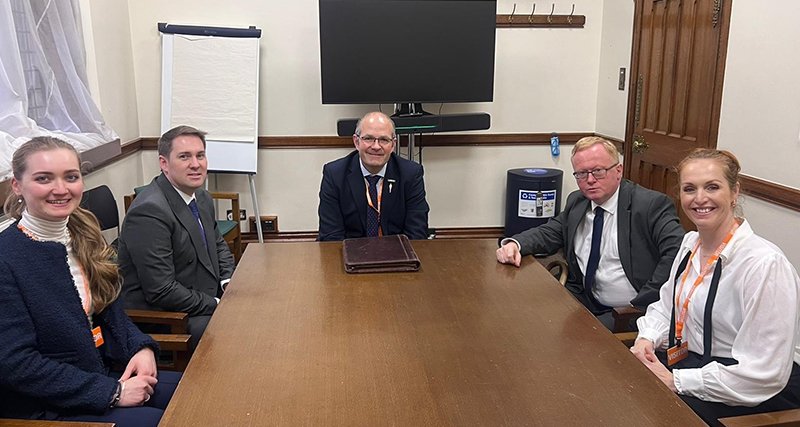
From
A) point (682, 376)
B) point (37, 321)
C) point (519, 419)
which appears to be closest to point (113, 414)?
point (37, 321)

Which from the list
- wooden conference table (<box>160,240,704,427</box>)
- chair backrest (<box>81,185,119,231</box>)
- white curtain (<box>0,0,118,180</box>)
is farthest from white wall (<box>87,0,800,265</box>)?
wooden conference table (<box>160,240,704,427</box>)

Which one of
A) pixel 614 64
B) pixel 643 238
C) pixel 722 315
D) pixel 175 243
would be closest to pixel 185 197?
pixel 175 243

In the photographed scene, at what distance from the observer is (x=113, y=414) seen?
5.16 ft

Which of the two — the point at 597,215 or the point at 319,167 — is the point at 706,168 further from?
the point at 319,167

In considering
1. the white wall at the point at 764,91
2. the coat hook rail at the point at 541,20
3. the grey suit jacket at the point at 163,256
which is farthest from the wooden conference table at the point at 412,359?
the coat hook rail at the point at 541,20

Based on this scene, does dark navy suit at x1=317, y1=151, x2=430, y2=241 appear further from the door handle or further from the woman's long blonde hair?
the door handle

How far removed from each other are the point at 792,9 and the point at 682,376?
1859mm

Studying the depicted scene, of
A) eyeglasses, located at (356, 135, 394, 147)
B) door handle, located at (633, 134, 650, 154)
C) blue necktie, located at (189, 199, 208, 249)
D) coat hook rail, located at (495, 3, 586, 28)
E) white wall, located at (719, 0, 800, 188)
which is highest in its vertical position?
coat hook rail, located at (495, 3, 586, 28)

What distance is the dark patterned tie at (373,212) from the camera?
2.81m

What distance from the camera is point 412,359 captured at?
56.6 inches

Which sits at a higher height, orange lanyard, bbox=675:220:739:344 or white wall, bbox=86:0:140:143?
white wall, bbox=86:0:140:143

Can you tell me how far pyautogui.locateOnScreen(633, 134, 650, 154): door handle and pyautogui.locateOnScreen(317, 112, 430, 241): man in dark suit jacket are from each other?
1.74 meters

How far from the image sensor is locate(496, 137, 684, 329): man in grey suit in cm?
216

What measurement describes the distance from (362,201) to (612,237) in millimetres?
1092
